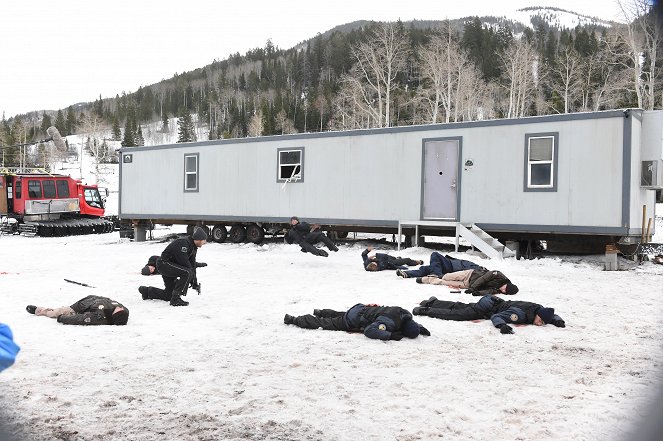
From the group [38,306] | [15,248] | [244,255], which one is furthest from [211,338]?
[15,248]

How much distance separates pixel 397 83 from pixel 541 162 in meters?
29.9

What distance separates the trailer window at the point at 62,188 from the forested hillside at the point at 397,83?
336 centimetres

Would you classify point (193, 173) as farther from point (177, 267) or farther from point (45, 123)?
point (45, 123)

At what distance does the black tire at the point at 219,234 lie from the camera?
16.3 meters

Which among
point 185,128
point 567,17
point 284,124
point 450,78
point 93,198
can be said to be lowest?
point 93,198

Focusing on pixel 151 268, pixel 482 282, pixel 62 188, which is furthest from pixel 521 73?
pixel 151 268

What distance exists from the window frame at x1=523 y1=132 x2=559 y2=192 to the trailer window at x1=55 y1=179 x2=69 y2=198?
61.1 ft

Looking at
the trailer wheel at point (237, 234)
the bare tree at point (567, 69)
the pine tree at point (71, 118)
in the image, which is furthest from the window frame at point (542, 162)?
the bare tree at point (567, 69)

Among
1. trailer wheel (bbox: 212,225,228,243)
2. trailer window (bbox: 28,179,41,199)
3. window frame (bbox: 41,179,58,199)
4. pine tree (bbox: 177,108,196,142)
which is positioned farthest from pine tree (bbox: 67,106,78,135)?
pine tree (bbox: 177,108,196,142)

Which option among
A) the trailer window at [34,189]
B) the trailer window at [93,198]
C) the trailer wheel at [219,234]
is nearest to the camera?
the trailer wheel at [219,234]

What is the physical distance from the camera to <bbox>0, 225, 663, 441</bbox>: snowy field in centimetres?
300

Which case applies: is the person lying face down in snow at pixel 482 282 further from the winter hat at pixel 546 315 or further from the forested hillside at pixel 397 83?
the forested hillside at pixel 397 83

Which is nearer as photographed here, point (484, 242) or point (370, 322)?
point (370, 322)

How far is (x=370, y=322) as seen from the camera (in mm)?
5383
